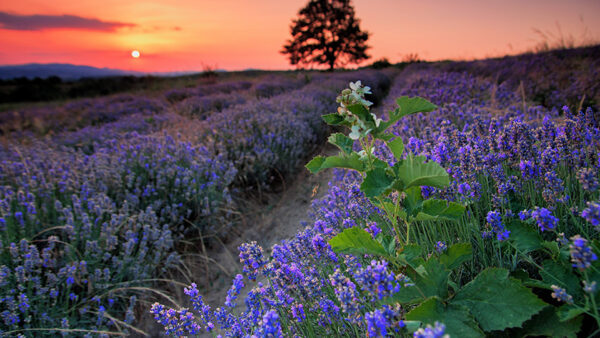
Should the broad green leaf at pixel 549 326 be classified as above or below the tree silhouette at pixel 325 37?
below

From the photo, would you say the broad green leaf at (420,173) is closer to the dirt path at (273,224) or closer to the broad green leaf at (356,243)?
the broad green leaf at (356,243)

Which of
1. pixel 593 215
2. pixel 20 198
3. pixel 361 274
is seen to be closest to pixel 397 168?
pixel 361 274

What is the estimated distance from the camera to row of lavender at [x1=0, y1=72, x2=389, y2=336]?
213 cm

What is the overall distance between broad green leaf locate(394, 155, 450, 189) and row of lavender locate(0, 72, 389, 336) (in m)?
A: 1.83

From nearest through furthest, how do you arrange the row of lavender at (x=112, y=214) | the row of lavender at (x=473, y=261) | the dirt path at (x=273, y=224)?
the row of lavender at (x=473, y=261), the row of lavender at (x=112, y=214), the dirt path at (x=273, y=224)

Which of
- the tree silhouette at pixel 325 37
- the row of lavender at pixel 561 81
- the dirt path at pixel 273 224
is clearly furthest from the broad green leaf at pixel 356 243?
the tree silhouette at pixel 325 37

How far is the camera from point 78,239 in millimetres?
2652

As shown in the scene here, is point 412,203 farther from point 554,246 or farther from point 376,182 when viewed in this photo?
point 554,246

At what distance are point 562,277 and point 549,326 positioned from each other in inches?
5.2

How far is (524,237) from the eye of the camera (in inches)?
39.1

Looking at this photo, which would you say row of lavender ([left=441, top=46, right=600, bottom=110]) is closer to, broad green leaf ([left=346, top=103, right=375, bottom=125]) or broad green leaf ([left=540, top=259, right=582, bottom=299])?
broad green leaf ([left=540, top=259, right=582, bottom=299])

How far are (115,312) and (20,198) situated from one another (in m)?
1.26

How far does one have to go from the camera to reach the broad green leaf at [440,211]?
3.12ft

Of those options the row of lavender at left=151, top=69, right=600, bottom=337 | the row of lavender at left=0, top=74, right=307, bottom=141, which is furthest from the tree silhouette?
the row of lavender at left=151, top=69, right=600, bottom=337
